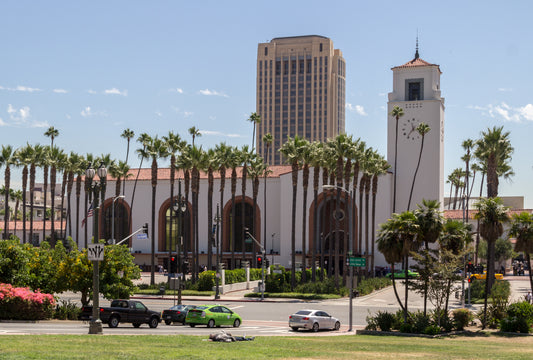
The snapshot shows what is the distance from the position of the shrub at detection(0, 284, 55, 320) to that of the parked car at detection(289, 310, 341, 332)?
12.1 meters

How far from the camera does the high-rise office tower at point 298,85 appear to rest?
193m

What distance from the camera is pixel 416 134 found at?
306 feet

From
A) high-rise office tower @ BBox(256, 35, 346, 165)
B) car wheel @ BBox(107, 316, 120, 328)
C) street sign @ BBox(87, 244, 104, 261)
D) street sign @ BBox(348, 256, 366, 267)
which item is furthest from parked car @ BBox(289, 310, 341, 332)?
high-rise office tower @ BBox(256, 35, 346, 165)

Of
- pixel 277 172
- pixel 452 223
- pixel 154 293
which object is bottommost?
A: pixel 154 293

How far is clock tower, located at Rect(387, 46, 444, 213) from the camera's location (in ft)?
303

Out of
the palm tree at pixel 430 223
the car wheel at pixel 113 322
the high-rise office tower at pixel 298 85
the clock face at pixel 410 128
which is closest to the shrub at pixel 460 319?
the palm tree at pixel 430 223

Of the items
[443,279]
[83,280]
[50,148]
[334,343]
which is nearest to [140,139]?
[50,148]

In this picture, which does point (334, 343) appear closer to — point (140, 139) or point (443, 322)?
point (443, 322)

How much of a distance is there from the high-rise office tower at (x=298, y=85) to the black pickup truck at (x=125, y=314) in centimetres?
16118

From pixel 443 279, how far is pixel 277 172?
66428 millimetres

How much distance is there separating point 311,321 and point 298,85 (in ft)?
536

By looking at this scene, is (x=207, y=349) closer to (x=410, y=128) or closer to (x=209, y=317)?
(x=209, y=317)

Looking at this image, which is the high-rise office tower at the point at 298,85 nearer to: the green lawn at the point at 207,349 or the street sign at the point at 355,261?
the street sign at the point at 355,261

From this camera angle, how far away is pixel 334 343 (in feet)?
83.5
